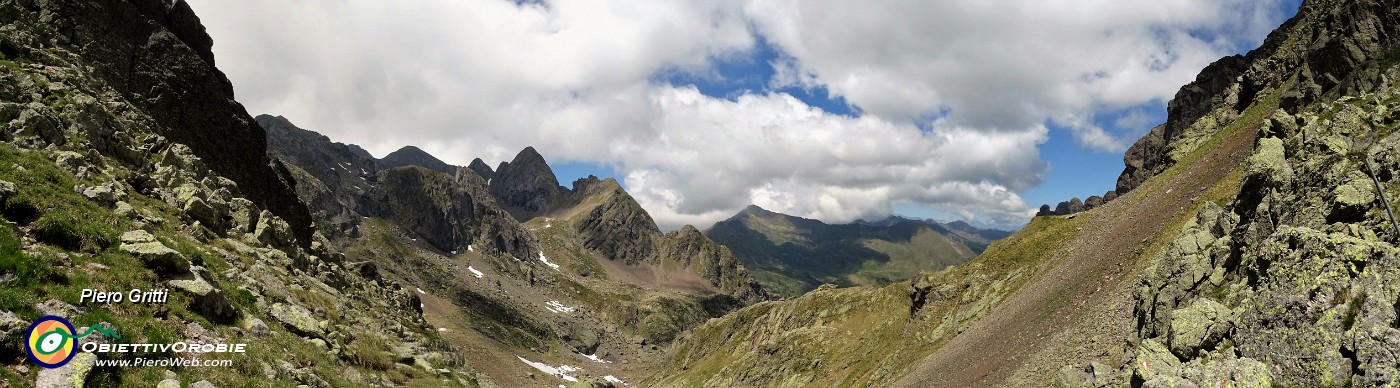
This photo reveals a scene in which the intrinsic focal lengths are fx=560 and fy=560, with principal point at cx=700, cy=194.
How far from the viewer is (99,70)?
5550 centimetres

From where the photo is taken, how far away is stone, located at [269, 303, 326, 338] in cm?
2330

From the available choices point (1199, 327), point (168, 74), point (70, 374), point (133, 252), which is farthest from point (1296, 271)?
point (168, 74)

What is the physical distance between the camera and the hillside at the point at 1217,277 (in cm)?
1486

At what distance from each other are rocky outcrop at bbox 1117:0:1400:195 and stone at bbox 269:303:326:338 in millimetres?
50863

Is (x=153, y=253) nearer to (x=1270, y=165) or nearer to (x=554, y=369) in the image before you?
(x=1270, y=165)

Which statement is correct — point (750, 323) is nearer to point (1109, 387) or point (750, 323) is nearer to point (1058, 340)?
point (1058, 340)

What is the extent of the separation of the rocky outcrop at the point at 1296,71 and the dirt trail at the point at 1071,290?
25.9 feet

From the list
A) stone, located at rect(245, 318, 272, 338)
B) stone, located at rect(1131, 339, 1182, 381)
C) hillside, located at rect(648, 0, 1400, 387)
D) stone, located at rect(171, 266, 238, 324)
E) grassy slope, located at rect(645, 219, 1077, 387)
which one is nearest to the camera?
hillside, located at rect(648, 0, 1400, 387)

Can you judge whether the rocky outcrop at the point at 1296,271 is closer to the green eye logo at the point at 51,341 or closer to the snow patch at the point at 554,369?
the green eye logo at the point at 51,341

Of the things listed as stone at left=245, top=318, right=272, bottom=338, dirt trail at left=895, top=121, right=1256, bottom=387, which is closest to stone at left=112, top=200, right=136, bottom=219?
stone at left=245, top=318, right=272, bottom=338

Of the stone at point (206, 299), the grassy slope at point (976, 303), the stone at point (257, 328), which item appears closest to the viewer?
the stone at point (206, 299)

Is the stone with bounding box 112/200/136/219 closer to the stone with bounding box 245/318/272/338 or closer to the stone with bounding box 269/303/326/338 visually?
the stone with bounding box 269/303/326/338

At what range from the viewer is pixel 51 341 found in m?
12.5

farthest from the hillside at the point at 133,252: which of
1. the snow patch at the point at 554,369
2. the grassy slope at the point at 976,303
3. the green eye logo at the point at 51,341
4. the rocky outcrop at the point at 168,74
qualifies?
the snow patch at the point at 554,369
